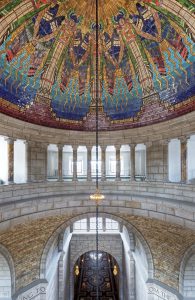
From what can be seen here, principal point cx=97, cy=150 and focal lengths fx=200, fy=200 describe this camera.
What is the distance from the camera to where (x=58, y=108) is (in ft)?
31.0

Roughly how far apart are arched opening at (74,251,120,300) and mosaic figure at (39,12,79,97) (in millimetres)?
10226

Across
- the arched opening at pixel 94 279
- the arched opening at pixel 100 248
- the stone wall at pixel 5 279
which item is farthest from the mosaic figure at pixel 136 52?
the arched opening at pixel 94 279

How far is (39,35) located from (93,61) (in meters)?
2.56

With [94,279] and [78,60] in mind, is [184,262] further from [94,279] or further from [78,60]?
[94,279]

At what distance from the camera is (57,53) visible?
848 cm

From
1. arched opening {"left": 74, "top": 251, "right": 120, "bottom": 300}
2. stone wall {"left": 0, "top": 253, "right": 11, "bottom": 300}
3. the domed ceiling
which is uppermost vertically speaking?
the domed ceiling

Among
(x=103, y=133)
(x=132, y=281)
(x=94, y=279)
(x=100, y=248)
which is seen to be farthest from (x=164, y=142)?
(x=94, y=279)

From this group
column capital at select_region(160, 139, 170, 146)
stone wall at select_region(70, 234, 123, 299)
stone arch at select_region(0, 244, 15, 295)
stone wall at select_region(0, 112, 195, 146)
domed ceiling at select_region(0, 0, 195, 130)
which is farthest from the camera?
stone wall at select_region(70, 234, 123, 299)

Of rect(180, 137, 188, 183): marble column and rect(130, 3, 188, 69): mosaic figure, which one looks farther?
rect(180, 137, 188, 183): marble column

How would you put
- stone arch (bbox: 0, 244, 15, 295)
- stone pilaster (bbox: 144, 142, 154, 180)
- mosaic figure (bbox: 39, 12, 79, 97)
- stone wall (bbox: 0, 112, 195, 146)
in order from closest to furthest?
stone arch (bbox: 0, 244, 15, 295), stone wall (bbox: 0, 112, 195, 146), mosaic figure (bbox: 39, 12, 79, 97), stone pilaster (bbox: 144, 142, 154, 180)

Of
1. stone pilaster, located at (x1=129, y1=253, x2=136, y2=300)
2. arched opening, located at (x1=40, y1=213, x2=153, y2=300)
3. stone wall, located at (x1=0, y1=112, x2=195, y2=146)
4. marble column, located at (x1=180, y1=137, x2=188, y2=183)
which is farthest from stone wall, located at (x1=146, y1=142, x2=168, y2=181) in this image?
stone pilaster, located at (x1=129, y1=253, x2=136, y2=300)

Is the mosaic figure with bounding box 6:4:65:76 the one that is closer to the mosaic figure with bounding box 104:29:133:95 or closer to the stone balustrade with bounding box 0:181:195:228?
the mosaic figure with bounding box 104:29:133:95

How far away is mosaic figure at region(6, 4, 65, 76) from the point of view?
23.0ft

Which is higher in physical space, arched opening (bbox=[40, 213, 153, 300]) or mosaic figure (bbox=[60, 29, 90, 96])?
mosaic figure (bbox=[60, 29, 90, 96])
